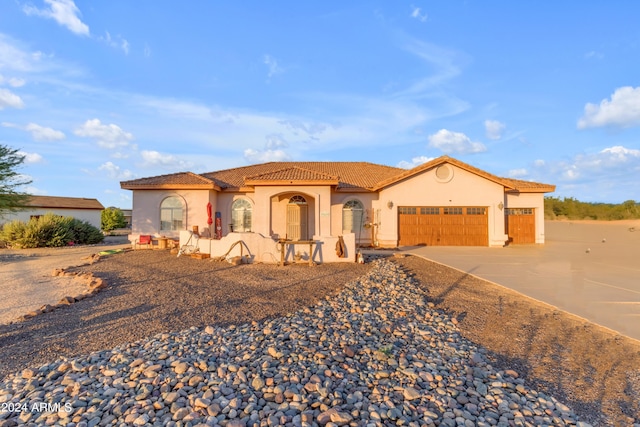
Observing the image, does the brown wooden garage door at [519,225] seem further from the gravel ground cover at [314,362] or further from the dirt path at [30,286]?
the dirt path at [30,286]

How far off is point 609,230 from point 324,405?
3940 cm

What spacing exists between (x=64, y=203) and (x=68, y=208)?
3.43 ft

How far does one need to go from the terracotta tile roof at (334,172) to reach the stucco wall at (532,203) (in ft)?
23.5

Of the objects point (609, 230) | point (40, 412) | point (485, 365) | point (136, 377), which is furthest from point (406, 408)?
point (609, 230)

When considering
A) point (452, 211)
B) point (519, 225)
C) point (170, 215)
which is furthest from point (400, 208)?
point (170, 215)

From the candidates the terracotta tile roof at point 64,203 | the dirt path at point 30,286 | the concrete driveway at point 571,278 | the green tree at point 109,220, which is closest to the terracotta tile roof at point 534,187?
the concrete driveway at point 571,278

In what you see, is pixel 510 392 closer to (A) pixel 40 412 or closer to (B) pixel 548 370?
(B) pixel 548 370

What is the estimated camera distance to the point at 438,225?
19234 mm

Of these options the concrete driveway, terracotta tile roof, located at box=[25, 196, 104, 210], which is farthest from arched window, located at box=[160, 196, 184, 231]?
terracotta tile roof, located at box=[25, 196, 104, 210]

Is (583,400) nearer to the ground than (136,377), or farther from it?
nearer to the ground

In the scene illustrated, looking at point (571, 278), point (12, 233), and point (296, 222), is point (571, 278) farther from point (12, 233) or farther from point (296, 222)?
point (12, 233)

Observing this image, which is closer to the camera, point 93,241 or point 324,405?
point 324,405

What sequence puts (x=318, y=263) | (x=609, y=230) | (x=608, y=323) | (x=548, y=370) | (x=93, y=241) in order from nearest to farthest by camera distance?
(x=548, y=370) → (x=608, y=323) → (x=318, y=263) → (x=93, y=241) → (x=609, y=230)

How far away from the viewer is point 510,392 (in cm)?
394
